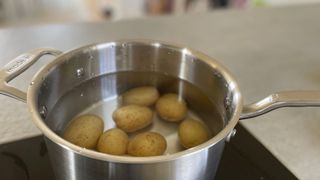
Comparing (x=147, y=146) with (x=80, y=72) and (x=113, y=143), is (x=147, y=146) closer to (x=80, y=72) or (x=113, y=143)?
(x=113, y=143)

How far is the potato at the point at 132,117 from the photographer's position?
497 mm

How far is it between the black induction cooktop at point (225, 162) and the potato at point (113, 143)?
0.08 m

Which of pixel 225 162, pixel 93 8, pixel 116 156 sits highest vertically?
pixel 116 156

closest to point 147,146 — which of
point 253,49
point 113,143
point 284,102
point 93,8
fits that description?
point 113,143

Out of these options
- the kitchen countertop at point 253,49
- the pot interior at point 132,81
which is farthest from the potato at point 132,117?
the kitchen countertop at point 253,49

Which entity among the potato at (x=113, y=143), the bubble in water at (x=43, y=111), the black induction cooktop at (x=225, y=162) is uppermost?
the bubble in water at (x=43, y=111)

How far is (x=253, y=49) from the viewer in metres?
0.79

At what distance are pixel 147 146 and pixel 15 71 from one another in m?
0.18

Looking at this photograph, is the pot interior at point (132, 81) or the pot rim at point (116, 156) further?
the pot interior at point (132, 81)

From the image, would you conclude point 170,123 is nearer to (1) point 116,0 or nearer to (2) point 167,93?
(2) point 167,93

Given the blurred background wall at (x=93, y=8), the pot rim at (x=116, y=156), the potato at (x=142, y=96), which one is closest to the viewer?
the pot rim at (x=116, y=156)

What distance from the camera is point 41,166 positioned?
477 millimetres

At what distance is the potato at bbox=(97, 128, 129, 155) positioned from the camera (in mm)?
436

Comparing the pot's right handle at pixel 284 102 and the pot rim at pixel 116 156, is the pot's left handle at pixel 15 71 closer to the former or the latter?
the pot rim at pixel 116 156
